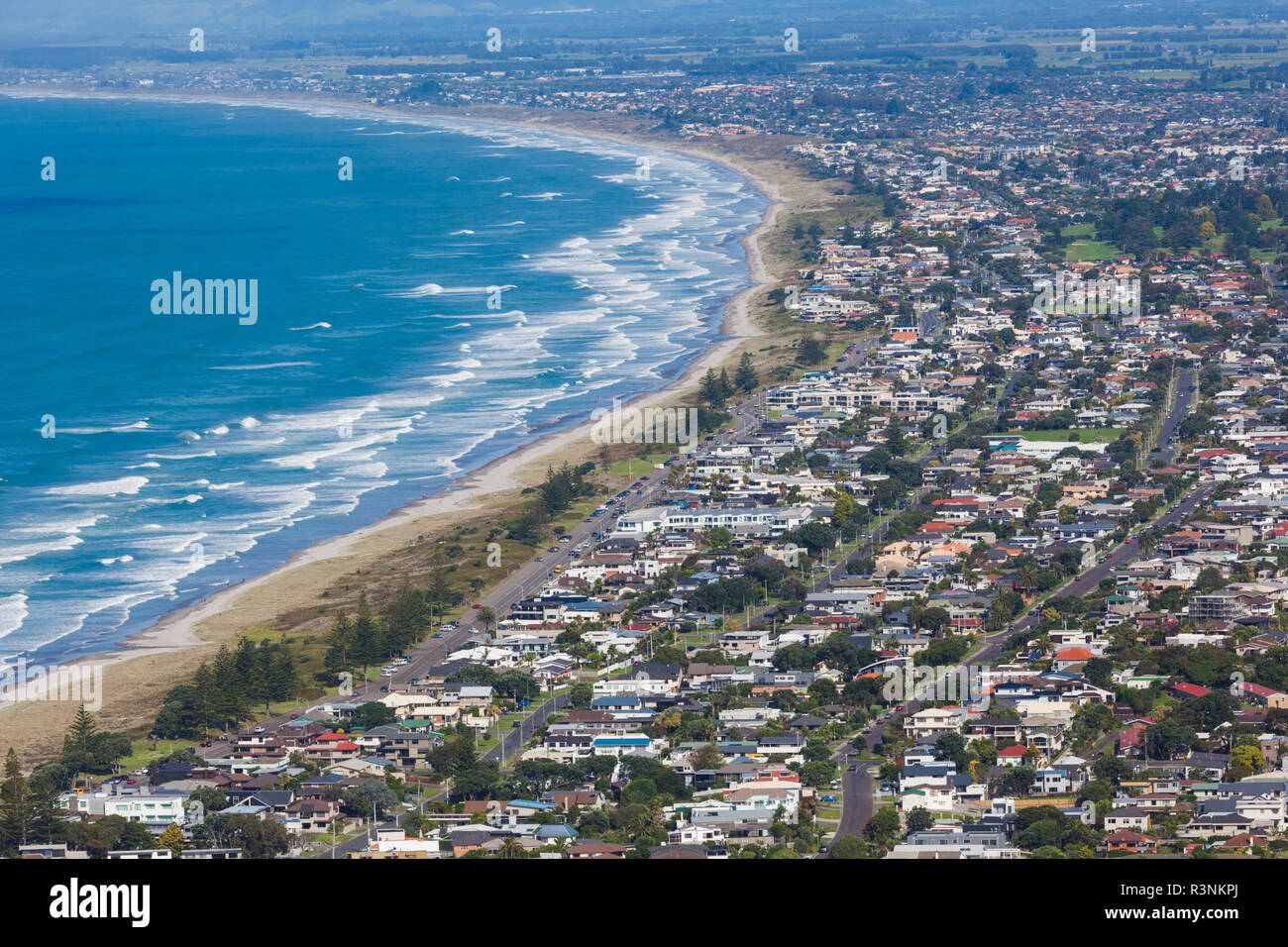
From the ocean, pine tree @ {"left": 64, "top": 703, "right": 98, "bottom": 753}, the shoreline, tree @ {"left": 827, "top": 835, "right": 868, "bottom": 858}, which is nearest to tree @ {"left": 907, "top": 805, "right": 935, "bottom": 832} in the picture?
tree @ {"left": 827, "top": 835, "right": 868, "bottom": 858}

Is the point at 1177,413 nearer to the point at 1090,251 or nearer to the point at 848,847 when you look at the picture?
the point at 1090,251

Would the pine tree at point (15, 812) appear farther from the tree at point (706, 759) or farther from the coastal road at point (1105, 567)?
the coastal road at point (1105, 567)

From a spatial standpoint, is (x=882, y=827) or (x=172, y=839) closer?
(x=882, y=827)

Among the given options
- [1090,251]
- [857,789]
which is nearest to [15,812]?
[857,789]

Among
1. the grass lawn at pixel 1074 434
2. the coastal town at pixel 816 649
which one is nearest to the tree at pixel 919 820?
the coastal town at pixel 816 649
